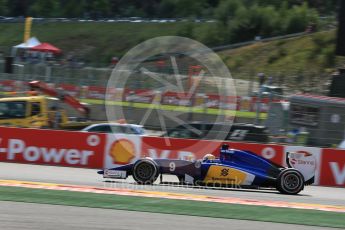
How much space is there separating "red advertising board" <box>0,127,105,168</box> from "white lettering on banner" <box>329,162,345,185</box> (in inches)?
224

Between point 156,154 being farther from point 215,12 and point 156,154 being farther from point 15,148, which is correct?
point 215,12

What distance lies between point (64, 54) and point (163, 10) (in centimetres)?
2514

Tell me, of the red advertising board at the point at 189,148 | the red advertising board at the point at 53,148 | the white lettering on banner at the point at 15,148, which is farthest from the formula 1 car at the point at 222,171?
the white lettering on banner at the point at 15,148

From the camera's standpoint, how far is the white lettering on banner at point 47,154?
1658cm

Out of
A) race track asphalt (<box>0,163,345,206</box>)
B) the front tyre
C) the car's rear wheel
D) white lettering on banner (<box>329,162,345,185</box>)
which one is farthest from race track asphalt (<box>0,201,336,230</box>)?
white lettering on banner (<box>329,162,345,185</box>)

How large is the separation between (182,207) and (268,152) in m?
6.63

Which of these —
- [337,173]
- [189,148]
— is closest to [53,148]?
[189,148]

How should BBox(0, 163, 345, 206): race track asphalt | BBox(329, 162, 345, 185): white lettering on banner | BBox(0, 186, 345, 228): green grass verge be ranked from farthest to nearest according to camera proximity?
1. BBox(329, 162, 345, 185): white lettering on banner
2. BBox(0, 163, 345, 206): race track asphalt
3. BBox(0, 186, 345, 228): green grass verge

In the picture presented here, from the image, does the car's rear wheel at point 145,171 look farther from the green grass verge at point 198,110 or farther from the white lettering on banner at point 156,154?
the green grass verge at point 198,110

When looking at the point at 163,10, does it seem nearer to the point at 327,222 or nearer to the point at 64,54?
the point at 64,54

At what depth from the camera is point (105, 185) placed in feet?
40.0

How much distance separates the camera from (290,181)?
12.1 metres

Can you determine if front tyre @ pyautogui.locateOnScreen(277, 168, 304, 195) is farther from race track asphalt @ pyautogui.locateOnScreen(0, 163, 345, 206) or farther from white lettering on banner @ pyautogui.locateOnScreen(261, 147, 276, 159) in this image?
white lettering on banner @ pyautogui.locateOnScreen(261, 147, 276, 159)

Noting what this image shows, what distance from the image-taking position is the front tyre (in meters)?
12.0
